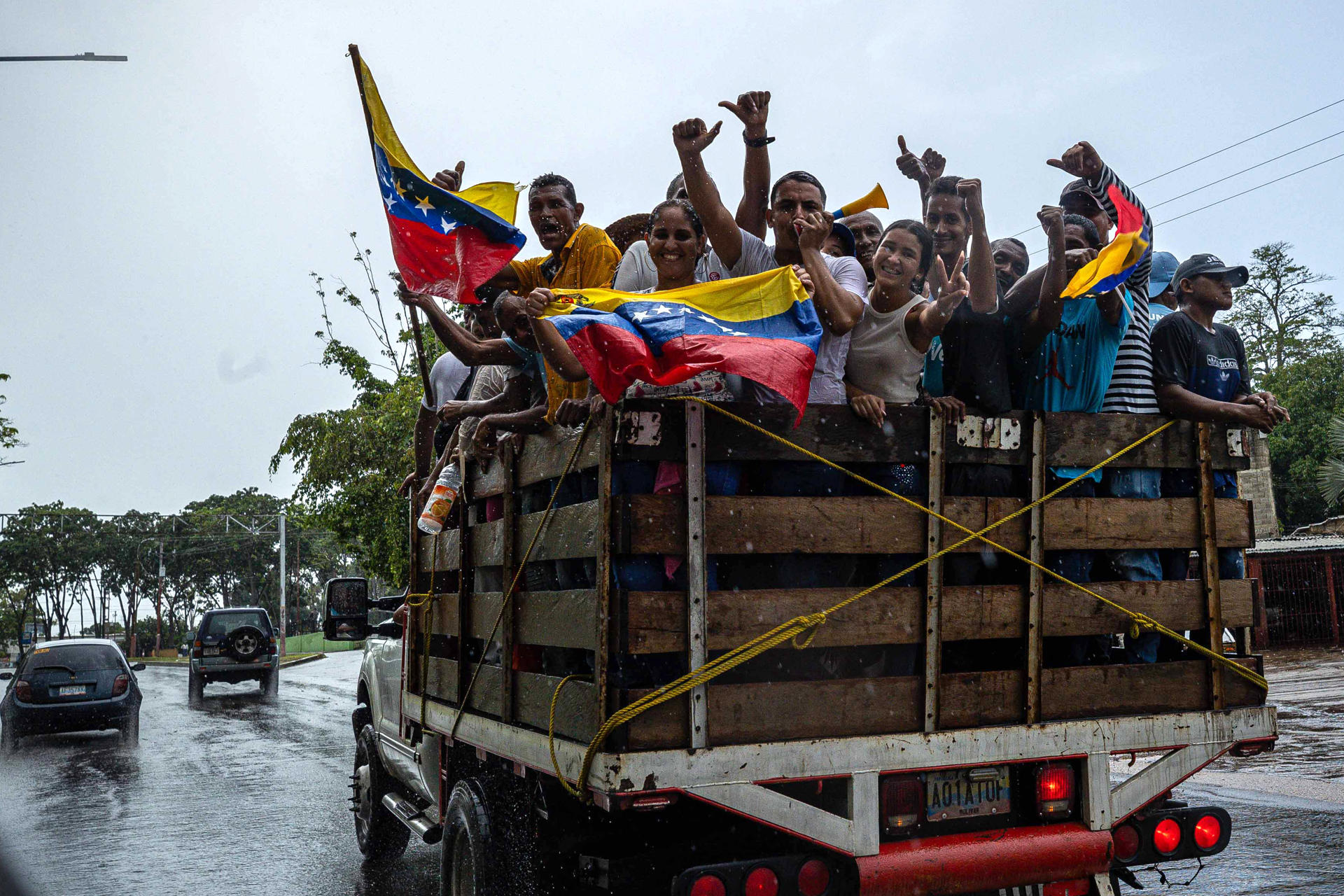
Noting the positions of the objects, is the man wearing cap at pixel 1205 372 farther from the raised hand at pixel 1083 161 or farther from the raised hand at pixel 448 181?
the raised hand at pixel 448 181

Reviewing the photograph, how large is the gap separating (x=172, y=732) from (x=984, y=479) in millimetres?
14978

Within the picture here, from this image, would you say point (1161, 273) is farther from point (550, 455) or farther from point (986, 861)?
point (550, 455)

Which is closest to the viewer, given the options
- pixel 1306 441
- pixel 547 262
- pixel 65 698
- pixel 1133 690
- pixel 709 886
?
pixel 709 886

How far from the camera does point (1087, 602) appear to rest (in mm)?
3355

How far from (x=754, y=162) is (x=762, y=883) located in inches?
96.4

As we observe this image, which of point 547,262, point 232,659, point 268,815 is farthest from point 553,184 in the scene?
point 232,659

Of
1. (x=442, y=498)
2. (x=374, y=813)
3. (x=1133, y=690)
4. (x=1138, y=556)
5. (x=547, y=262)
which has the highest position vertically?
(x=547, y=262)

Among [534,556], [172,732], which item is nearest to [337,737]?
[172,732]

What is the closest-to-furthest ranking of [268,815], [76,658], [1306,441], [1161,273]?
1. [1161,273]
2. [268,815]
3. [76,658]
4. [1306,441]

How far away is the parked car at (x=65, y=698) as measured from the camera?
14391mm

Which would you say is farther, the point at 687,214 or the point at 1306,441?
the point at 1306,441

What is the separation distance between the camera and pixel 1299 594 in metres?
22.0

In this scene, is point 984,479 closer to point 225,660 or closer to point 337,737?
point 337,737

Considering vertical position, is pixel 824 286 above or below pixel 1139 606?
above
